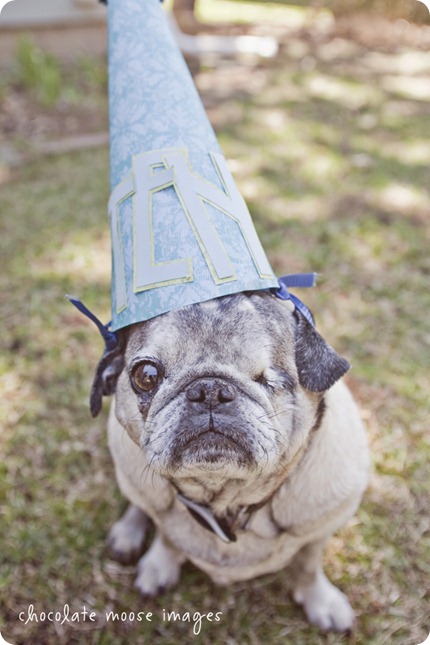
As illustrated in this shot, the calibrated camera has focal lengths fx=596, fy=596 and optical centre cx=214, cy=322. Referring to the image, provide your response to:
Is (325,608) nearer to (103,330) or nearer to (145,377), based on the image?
(145,377)

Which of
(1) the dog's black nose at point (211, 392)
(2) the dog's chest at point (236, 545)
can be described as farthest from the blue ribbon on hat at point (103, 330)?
(2) the dog's chest at point (236, 545)

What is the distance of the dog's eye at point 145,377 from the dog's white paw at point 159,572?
3.51 feet

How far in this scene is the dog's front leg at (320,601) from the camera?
257cm

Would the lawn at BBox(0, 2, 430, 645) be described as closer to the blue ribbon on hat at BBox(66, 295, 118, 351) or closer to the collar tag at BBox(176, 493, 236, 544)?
the collar tag at BBox(176, 493, 236, 544)

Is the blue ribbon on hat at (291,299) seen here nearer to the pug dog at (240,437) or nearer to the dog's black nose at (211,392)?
the pug dog at (240,437)

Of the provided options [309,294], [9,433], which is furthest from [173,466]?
[309,294]

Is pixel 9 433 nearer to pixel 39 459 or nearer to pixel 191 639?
pixel 39 459

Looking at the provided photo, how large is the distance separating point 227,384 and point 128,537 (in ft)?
4.84

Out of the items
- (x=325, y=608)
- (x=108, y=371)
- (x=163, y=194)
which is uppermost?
(x=163, y=194)

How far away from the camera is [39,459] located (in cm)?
319

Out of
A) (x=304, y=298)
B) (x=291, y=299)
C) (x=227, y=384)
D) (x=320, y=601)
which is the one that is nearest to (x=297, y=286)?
(x=291, y=299)

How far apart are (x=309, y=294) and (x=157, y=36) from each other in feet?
7.57

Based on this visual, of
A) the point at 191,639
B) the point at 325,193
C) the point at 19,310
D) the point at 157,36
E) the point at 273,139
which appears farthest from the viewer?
the point at 273,139

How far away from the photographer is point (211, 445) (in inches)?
67.4
